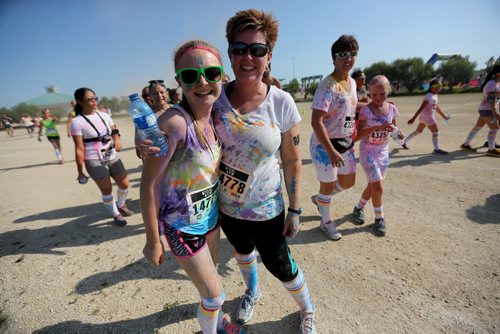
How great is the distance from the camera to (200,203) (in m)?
1.71

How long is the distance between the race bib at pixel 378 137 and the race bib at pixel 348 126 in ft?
1.46

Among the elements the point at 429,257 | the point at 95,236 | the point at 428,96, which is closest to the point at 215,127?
the point at 429,257

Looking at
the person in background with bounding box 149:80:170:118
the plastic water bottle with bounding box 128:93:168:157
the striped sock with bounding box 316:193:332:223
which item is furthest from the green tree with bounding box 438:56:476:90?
the plastic water bottle with bounding box 128:93:168:157

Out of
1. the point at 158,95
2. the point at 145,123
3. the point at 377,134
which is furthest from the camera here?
the point at 158,95

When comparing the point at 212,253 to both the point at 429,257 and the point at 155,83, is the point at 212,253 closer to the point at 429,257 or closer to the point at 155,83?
the point at 429,257

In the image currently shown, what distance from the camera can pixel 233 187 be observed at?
1.86 metres

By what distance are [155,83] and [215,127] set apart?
3.44 meters

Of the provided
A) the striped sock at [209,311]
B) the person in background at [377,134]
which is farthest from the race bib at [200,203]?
the person in background at [377,134]

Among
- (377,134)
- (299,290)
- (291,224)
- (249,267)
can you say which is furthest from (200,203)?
(377,134)

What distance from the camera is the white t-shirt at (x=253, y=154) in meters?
1.69

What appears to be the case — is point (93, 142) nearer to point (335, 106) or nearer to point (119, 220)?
point (119, 220)

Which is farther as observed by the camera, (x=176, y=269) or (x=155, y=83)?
(x=155, y=83)

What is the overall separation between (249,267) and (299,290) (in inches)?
21.1

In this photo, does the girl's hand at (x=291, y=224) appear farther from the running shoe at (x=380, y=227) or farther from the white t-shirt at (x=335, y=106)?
the running shoe at (x=380, y=227)
